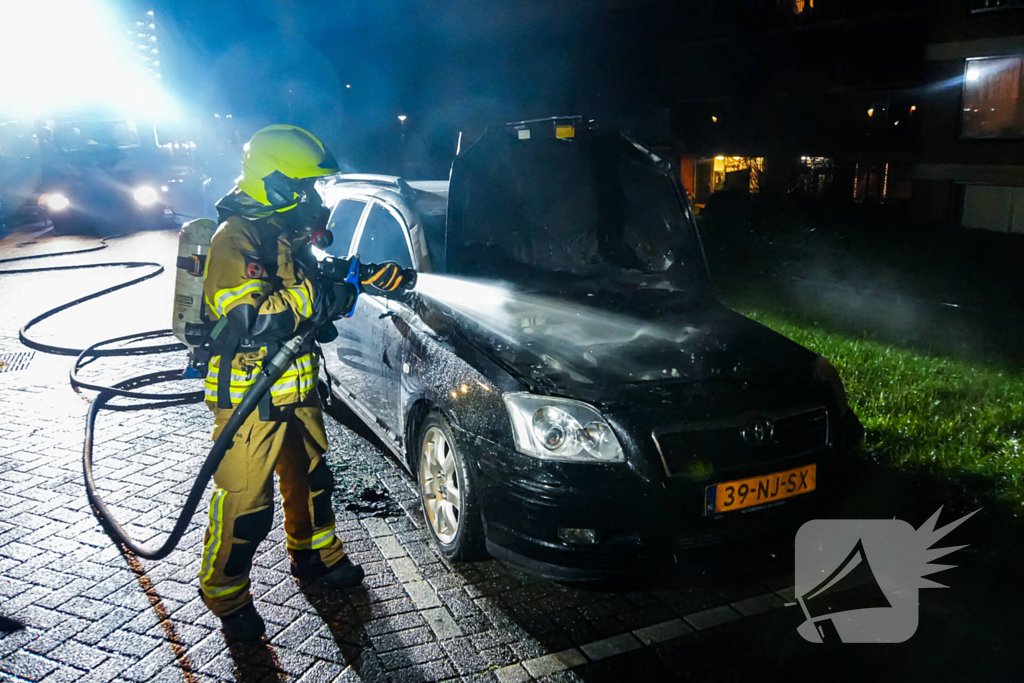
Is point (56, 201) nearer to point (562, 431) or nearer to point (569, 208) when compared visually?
point (569, 208)

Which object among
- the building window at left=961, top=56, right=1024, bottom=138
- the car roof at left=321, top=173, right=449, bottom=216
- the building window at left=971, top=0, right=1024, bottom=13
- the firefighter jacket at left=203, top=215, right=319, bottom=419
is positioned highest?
the building window at left=971, top=0, right=1024, bottom=13

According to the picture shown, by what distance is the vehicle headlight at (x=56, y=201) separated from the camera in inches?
810

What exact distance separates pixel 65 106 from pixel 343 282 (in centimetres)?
2114

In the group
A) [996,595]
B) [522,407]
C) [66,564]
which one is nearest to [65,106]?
[66,564]

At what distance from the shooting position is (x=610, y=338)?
3.84m

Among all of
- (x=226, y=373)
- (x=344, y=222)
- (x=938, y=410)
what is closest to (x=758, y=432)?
(x=226, y=373)

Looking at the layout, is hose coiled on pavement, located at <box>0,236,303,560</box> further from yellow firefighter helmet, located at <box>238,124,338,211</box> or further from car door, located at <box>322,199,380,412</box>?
car door, located at <box>322,199,380,412</box>

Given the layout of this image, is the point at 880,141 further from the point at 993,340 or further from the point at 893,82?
the point at 993,340

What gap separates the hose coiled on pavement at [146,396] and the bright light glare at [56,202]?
10.6m

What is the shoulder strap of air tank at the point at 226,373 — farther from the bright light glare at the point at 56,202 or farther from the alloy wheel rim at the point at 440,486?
the bright light glare at the point at 56,202

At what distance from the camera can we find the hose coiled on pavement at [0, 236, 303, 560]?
3.21m

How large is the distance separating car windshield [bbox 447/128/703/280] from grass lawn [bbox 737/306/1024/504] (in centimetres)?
191

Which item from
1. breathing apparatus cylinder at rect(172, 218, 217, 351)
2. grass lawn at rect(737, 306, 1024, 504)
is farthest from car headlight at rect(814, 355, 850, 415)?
breathing apparatus cylinder at rect(172, 218, 217, 351)

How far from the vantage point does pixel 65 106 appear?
800 inches
